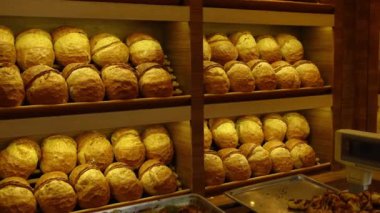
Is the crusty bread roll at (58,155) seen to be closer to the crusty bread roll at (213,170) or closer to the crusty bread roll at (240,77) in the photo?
the crusty bread roll at (213,170)

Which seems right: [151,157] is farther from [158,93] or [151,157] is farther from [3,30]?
[3,30]

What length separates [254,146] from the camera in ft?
8.36

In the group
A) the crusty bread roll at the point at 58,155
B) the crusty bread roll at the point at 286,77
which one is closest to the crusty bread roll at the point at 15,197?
the crusty bread roll at the point at 58,155

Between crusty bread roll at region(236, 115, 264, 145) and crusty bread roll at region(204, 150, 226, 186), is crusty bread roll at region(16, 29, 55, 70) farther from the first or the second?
crusty bread roll at region(236, 115, 264, 145)

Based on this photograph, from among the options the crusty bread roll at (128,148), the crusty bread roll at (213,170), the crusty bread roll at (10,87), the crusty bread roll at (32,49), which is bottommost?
the crusty bread roll at (213,170)

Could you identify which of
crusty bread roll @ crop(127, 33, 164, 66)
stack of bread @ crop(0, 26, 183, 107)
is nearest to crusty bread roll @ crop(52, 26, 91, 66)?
stack of bread @ crop(0, 26, 183, 107)

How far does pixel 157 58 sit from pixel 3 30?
775mm

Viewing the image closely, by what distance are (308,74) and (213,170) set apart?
0.93 metres

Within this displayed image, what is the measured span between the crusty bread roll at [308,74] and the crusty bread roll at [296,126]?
237 millimetres

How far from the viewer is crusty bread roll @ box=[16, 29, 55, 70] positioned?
1.99m

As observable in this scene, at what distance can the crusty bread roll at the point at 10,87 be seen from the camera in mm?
1779

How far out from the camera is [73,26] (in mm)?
2244

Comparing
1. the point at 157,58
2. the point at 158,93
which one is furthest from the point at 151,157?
the point at 157,58

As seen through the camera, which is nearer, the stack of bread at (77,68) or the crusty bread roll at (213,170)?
the stack of bread at (77,68)
